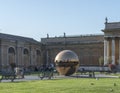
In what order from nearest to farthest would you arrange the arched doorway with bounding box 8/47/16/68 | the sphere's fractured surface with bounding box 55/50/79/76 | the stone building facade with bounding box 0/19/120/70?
the sphere's fractured surface with bounding box 55/50/79/76, the arched doorway with bounding box 8/47/16/68, the stone building facade with bounding box 0/19/120/70

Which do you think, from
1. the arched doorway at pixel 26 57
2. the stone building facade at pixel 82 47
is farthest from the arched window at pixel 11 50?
the stone building facade at pixel 82 47

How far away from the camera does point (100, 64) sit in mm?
82562

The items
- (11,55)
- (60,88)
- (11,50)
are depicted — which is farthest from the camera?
(11,50)

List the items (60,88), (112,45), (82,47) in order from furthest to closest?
1. (82,47)
2. (112,45)
3. (60,88)

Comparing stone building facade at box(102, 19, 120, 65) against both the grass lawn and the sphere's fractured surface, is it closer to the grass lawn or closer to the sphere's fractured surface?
the sphere's fractured surface

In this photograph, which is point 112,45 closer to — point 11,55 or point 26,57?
point 26,57

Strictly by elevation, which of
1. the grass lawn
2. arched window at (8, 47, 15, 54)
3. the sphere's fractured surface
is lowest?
the grass lawn

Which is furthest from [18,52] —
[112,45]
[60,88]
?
[60,88]

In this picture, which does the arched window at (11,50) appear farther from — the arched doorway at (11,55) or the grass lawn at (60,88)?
the grass lawn at (60,88)

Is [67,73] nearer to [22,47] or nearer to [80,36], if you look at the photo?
[22,47]

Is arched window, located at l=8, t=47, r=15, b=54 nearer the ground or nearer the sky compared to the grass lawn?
nearer the sky

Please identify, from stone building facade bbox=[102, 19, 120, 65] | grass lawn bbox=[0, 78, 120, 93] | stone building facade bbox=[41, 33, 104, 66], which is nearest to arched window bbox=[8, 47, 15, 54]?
stone building facade bbox=[41, 33, 104, 66]

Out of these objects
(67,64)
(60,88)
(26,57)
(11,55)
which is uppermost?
(11,55)

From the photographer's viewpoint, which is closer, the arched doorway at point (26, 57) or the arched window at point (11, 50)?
the arched window at point (11, 50)
